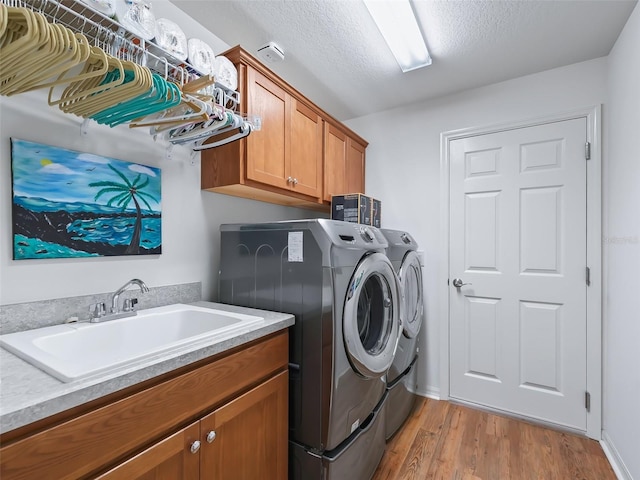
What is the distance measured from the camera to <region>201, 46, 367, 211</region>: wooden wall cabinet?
1.65 metres

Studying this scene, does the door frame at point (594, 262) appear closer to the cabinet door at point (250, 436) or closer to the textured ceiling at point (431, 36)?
the textured ceiling at point (431, 36)

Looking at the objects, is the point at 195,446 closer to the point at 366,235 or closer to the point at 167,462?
the point at 167,462

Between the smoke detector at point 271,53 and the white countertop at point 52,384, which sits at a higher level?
the smoke detector at point 271,53

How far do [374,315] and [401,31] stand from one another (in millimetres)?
1633

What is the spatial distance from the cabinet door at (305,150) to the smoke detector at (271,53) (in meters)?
0.28

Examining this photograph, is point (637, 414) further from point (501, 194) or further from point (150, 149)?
point (150, 149)

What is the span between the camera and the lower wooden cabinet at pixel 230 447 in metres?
0.86

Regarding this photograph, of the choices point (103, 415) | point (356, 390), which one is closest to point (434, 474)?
point (356, 390)

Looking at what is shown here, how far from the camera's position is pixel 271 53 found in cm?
193

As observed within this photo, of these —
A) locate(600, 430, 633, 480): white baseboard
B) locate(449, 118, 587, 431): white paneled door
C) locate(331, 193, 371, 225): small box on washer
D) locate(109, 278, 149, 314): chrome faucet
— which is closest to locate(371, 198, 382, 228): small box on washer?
locate(331, 193, 371, 225): small box on washer

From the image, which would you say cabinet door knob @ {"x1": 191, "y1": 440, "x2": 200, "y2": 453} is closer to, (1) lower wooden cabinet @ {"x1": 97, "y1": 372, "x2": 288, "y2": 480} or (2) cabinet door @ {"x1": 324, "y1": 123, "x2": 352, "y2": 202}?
(1) lower wooden cabinet @ {"x1": 97, "y1": 372, "x2": 288, "y2": 480}

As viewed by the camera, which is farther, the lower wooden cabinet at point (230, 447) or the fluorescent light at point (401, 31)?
the fluorescent light at point (401, 31)

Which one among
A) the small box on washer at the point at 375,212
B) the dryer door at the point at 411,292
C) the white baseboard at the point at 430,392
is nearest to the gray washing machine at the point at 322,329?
the dryer door at the point at 411,292

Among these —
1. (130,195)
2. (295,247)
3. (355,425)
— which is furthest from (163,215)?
(355,425)
